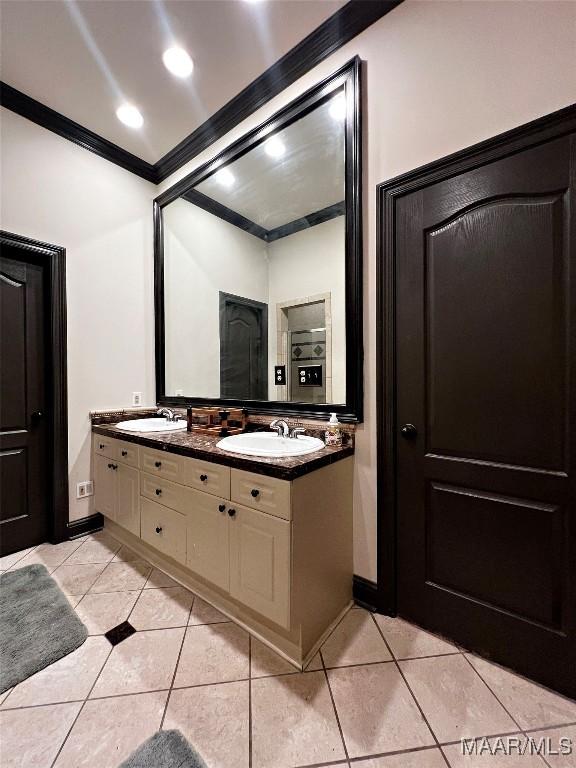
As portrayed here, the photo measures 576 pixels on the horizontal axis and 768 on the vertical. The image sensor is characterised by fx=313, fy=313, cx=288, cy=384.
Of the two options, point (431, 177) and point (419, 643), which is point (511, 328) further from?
point (419, 643)

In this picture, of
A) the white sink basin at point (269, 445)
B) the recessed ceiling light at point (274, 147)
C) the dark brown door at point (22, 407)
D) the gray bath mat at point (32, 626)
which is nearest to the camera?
the gray bath mat at point (32, 626)

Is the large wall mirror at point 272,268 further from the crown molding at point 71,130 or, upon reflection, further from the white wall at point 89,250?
the crown molding at point 71,130

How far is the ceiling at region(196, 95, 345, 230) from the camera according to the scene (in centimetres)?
173

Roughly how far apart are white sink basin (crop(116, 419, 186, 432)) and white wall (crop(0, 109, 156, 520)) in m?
0.28

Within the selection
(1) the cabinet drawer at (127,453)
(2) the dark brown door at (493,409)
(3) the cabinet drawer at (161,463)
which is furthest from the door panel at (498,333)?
(1) the cabinet drawer at (127,453)

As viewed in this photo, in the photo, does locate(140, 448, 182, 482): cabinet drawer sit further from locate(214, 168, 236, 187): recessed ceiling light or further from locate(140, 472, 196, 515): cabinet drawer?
locate(214, 168, 236, 187): recessed ceiling light

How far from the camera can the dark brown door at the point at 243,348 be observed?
83.2 inches

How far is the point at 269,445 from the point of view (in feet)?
5.74

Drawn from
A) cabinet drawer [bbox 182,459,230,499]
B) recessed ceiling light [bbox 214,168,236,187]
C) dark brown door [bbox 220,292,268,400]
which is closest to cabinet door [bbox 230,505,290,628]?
cabinet drawer [bbox 182,459,230,499]

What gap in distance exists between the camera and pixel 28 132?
2117 millimetres

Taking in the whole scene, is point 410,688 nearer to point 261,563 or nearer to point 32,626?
point 261,563

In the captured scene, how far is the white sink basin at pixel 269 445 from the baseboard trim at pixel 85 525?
151 cm

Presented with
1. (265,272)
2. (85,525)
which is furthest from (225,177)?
(85,525)

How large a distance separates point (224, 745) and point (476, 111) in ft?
8.21
